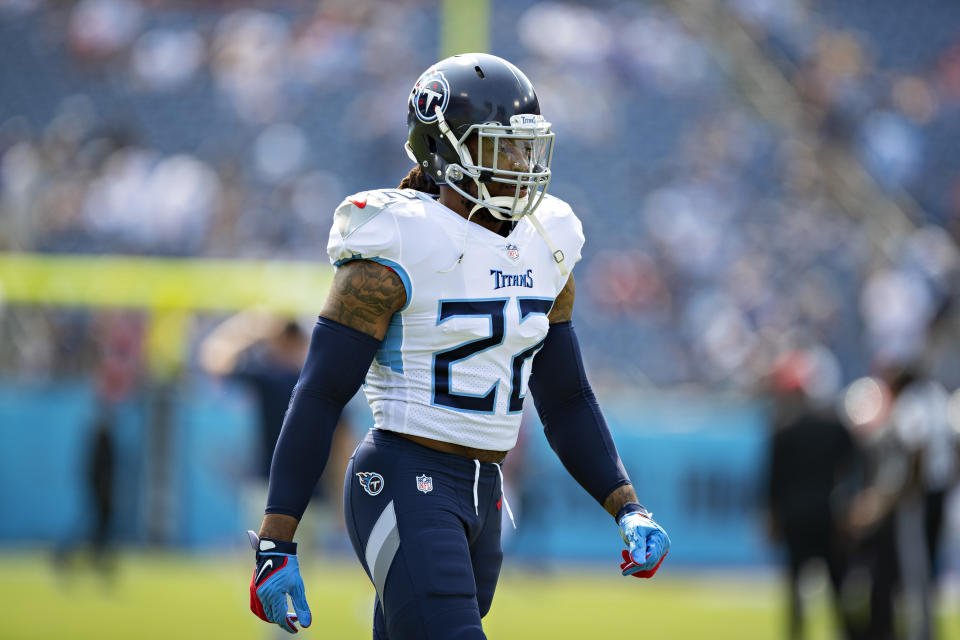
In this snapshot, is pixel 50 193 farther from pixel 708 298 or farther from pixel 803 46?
pixel 803 46

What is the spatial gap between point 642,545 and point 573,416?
0.42m

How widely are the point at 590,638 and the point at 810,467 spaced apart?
1.80 m

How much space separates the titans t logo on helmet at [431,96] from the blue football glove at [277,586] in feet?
3.63

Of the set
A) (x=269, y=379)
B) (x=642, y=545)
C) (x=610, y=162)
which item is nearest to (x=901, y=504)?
(x=269, y=379)

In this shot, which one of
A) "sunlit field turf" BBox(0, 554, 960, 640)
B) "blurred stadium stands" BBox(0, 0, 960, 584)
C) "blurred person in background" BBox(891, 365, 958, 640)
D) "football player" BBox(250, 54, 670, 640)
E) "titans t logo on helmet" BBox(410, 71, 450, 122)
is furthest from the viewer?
"blurred stadium stands" BBox(0, 0, 960, 584)

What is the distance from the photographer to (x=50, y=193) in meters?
13.3

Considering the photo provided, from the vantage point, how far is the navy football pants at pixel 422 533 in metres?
2.89

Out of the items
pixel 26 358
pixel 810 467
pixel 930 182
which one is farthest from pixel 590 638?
pixel 930 182

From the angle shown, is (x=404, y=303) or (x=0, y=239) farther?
(x=0, y=239)

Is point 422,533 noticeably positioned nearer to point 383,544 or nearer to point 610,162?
point 383,544

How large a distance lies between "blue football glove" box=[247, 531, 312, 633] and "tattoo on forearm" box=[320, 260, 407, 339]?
20.7 inches

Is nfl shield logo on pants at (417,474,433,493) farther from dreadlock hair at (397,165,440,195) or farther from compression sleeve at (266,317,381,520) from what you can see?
dreadlock hair at (397,165,440,195)

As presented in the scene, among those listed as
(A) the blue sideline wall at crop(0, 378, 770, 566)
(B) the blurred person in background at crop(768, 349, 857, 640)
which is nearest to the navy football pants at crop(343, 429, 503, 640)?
(B) the blurred person in background at crop(768, 349, 857, 640)

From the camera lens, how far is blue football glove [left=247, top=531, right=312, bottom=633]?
2822 mm
